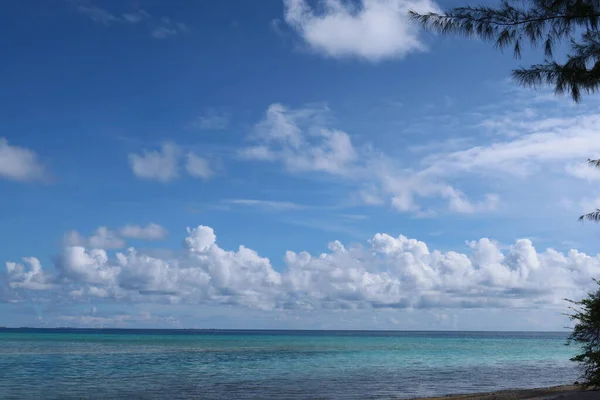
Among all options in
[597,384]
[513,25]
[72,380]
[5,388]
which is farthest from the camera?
[72,380]

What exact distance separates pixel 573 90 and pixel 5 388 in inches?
1280

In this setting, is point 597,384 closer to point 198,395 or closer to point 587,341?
point 587,341

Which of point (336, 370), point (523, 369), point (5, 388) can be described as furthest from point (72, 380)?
point (523, 369)

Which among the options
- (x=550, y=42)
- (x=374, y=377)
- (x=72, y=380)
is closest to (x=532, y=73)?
(x=550, y=42)

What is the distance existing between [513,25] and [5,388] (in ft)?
106

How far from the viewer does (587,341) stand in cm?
1770

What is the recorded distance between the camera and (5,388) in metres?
33.0

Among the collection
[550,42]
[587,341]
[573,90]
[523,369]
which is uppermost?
[550,42]

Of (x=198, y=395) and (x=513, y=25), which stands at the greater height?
(x=513, y=25)

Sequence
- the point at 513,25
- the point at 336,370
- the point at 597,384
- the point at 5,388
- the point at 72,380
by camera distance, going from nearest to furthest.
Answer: the point at 513,25, the point at 597,384, the point at 5,388, the point at 72,380, the point at 336,370

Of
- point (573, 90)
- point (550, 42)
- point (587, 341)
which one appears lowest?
point (587, 341)

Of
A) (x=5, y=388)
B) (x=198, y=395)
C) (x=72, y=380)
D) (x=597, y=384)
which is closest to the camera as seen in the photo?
(x=597, y=384)

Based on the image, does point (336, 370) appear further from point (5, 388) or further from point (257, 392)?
point (5, 388)

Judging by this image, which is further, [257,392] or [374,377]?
[374,377]
